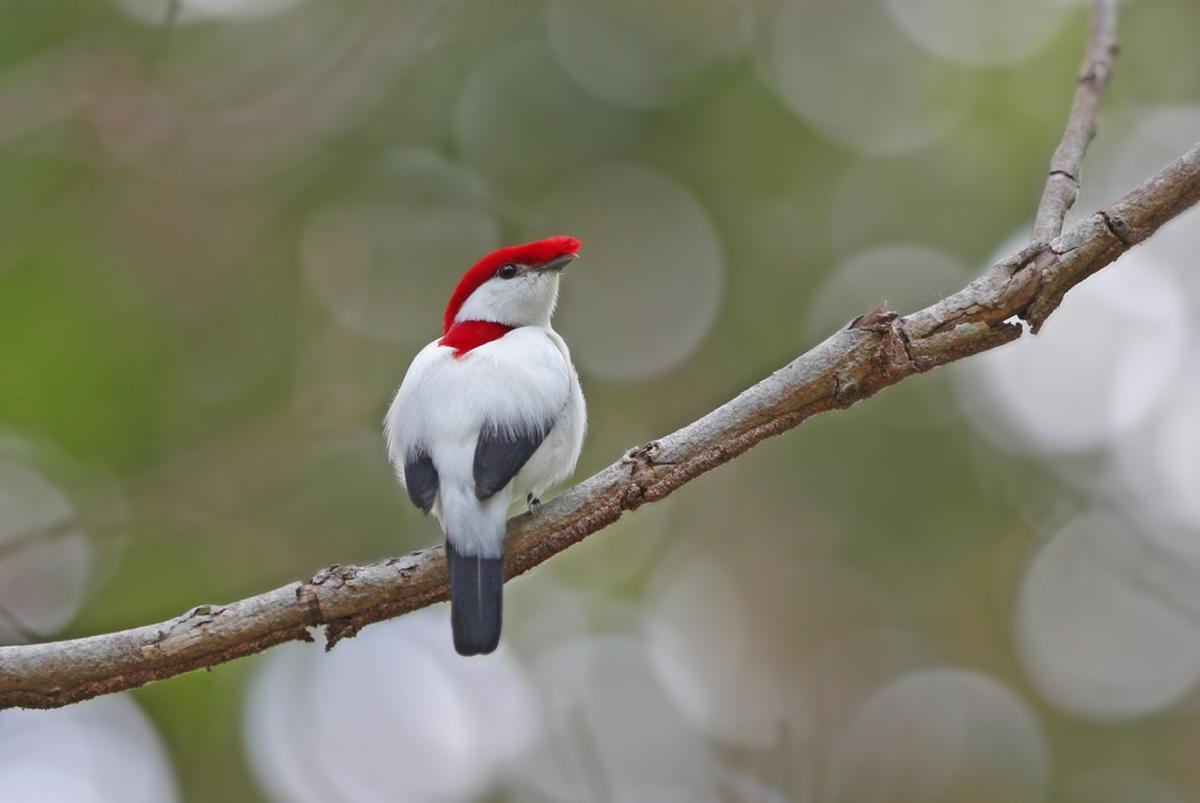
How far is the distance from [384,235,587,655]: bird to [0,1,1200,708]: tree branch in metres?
0.15

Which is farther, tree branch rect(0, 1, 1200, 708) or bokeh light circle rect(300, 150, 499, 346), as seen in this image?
bokeh light circle rect(300, 150, 499, 346)

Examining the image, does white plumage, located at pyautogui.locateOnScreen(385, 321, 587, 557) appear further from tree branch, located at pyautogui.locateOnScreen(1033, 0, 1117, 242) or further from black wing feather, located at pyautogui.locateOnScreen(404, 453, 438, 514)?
tree branch, located at pyautogui.locateOnScreen(1033, 0, 1117, 242)

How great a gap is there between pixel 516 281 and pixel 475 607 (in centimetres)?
178

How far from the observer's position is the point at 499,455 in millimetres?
3531

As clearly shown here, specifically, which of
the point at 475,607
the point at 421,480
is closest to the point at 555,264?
the point at 421,480

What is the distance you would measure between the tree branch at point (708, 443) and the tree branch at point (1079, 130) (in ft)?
0.69

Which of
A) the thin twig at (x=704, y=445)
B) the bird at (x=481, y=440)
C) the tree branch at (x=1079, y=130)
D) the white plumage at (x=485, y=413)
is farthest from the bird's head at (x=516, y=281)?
the tree branch at (x=1079, y=130)

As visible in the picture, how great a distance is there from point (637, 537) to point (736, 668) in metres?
1.31

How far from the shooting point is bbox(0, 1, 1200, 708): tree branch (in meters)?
3.01

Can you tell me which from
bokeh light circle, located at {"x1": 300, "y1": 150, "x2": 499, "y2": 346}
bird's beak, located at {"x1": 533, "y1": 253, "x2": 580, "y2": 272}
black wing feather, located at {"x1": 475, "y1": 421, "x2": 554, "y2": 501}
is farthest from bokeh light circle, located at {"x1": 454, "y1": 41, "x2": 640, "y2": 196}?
black wing feather, located at {"x1": 475, "y1": 421, "x2": 554, "y2": 501}

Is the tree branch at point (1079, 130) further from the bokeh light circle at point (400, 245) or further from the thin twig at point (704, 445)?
the bokeh light circle at point (400, 245)

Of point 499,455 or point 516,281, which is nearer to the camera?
point 499,455

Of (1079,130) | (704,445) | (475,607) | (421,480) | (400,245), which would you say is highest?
(400,245)

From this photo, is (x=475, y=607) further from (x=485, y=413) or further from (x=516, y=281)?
(x=516, y=281)
